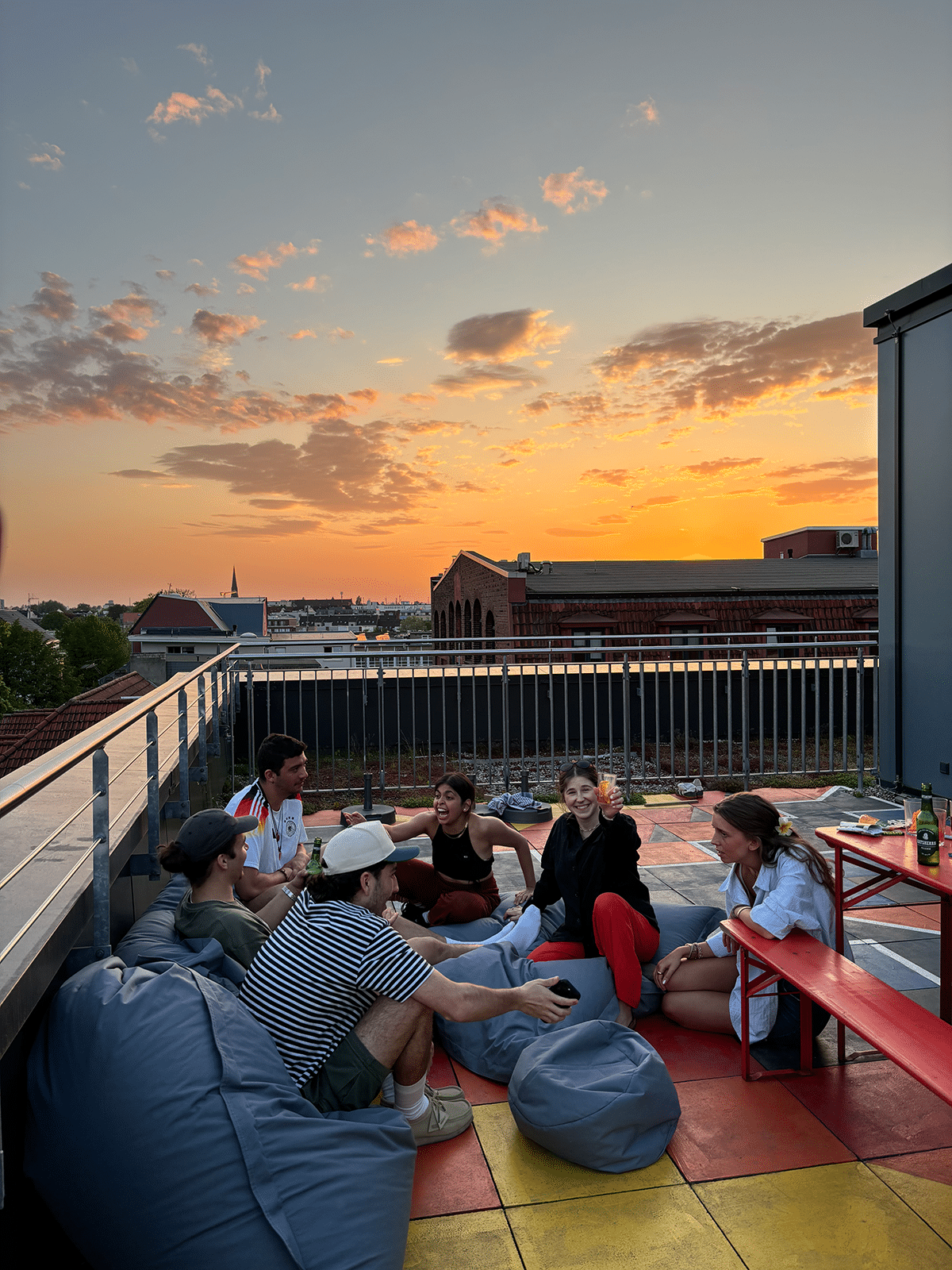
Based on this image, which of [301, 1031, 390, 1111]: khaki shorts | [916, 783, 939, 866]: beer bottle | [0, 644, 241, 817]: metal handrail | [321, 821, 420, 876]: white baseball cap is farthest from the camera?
[916, 783, 939, 866]: beer bottle

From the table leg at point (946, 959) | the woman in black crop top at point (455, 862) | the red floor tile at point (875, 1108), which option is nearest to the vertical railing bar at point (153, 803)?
the woman in black crop top at point (455, 862)

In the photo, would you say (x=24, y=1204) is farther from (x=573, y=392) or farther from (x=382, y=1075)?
(x=573, y=392)

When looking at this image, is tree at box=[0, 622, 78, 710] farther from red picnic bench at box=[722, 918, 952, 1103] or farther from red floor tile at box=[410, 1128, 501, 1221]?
red picnic bench at box=[722, 918, 952, 1103]

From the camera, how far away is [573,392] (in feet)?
77.6

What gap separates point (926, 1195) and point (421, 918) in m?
2.75

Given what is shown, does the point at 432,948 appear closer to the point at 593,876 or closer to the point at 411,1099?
the point at 411,1099

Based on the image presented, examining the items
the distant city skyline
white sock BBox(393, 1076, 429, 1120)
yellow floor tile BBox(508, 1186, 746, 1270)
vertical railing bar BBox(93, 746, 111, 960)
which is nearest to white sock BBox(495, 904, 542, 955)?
white sock BBox(393, 1076, 429, 1120)

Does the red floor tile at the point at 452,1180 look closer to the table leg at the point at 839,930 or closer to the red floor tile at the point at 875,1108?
the red floor tile at the point at 875,1108

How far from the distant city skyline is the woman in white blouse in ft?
9.99

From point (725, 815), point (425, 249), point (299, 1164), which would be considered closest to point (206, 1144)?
point (299, 1164)

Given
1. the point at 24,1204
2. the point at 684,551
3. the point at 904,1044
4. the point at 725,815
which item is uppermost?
the point at 684,551

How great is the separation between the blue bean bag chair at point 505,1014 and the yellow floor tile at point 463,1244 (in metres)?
0.82

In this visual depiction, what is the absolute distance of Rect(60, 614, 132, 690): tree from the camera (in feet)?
A: 206

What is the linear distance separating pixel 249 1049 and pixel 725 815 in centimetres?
208
